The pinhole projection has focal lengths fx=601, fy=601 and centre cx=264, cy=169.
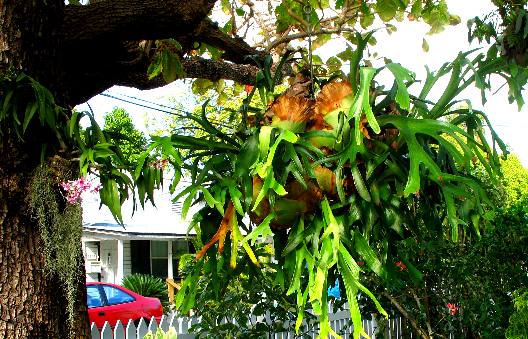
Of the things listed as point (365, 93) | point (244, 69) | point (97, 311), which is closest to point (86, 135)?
point (365, 93)

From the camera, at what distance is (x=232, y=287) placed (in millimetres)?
4160

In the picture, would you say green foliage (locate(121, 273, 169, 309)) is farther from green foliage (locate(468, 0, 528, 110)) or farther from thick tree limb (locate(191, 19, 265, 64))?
green foliage (locate(468, 0, 528, 110))

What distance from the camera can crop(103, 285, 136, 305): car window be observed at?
1019cm

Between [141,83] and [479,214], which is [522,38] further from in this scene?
[141,83]

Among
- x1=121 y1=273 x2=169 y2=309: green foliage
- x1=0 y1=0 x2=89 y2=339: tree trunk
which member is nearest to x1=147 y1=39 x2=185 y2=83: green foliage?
x1=0 y1=0 x2=89 y2=339: tree trunk

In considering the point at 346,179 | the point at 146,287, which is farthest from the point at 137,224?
the point at 346,179

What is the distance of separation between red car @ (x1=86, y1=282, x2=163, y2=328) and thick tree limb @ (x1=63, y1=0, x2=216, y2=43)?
25.4 feet

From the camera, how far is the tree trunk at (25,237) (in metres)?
1.97

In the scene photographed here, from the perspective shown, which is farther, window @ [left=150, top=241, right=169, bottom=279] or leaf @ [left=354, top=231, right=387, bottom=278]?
window @ [left=150, top=241, right=169, bottom=279]

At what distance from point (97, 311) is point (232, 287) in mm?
6098

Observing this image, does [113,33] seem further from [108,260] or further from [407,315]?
[108,260]

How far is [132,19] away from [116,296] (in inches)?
348

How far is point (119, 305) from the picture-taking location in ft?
33.5

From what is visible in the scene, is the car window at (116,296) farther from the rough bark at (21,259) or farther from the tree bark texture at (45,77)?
the rough bark at (21,259)
